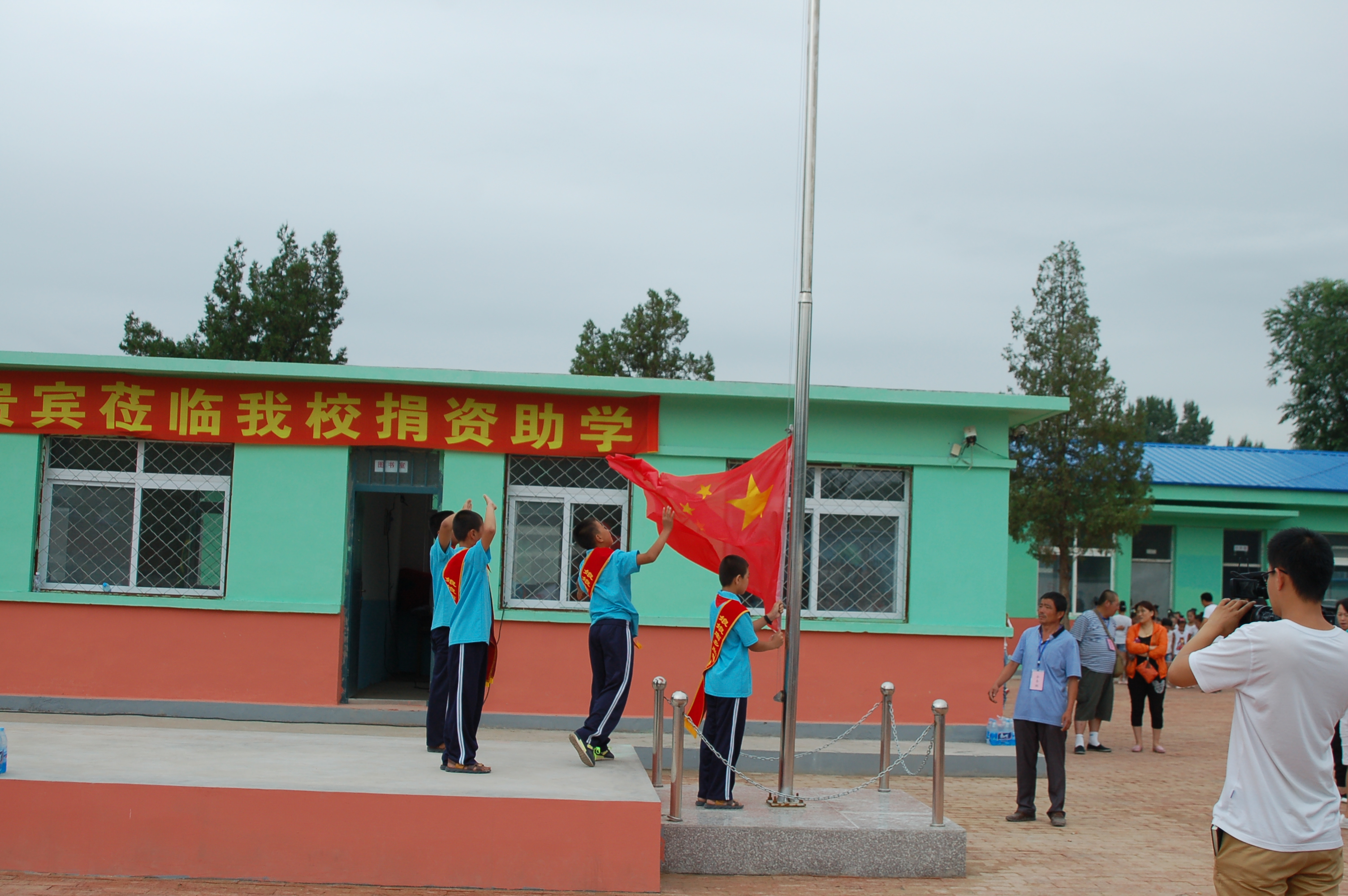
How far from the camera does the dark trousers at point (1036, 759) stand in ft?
27.0

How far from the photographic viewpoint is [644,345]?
1197 inches

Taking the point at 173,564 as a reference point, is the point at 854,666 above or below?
below

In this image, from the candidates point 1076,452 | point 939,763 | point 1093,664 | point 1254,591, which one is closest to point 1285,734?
point 1254,591

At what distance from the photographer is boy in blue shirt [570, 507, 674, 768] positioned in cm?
745

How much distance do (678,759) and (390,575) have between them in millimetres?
8904

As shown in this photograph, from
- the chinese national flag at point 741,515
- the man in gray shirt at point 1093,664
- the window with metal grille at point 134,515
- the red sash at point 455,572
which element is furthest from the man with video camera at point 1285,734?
the window with metal grille at point 134,515

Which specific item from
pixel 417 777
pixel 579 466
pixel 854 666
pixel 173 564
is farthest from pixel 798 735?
pixel 173 564

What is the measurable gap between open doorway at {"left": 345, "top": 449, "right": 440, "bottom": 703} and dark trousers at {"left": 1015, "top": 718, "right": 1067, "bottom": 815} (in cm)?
632

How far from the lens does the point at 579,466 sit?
11.7 m

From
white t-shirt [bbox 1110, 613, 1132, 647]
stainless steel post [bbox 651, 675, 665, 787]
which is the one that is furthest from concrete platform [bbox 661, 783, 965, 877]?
white t-shirt [bbox 1110, 613, 1132, 647]

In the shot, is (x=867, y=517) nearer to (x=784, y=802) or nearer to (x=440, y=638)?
(x=784, y=802)

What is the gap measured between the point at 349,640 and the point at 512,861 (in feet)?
20.8

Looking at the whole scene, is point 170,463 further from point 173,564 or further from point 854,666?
point 854,666

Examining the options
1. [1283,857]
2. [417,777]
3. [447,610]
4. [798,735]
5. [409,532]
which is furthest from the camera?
[409,532]
